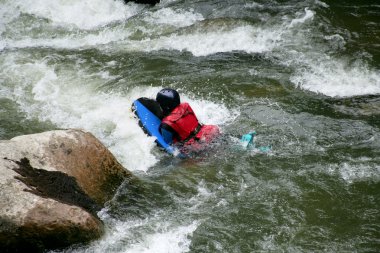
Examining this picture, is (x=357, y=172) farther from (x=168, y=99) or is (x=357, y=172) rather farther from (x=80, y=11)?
(x=80, y=11)

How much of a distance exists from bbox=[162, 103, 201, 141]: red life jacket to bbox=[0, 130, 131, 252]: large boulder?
1.09 metres

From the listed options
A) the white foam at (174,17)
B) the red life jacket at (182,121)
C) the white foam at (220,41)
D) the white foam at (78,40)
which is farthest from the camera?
the white foam at (174,17)

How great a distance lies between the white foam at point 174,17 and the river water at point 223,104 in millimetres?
52

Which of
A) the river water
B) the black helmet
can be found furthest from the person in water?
the river water

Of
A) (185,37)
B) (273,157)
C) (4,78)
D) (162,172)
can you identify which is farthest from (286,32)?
(4,78)

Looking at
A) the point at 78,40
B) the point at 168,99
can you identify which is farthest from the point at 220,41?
the point at 168,99

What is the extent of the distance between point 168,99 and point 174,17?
530 cm

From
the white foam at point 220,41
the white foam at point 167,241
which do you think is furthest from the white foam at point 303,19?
the white foam at point 167,241

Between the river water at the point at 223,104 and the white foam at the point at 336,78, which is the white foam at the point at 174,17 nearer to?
the river water at the point at 223,104

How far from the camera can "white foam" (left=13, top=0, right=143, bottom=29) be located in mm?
12047

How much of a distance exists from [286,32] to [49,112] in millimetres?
5313

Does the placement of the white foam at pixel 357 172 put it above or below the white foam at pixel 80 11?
below

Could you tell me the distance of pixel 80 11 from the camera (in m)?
12.5

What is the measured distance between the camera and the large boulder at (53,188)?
4.26 m
